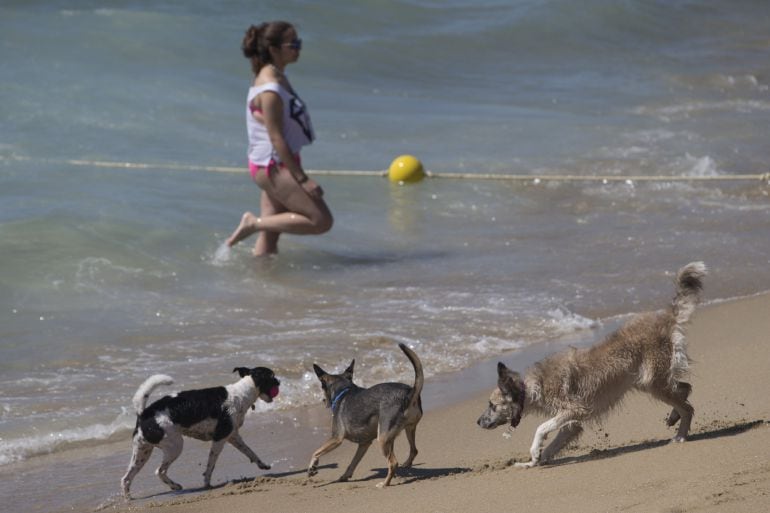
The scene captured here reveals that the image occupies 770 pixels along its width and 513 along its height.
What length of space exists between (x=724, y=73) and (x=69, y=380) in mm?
17934

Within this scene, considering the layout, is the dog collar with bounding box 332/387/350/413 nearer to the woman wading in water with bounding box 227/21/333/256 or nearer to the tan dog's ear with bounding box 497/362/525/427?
the tan dog's ear with bounding box 497/362/525/427

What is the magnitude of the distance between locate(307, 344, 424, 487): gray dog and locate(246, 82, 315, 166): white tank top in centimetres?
436


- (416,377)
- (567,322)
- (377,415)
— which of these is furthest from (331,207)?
(416,377)

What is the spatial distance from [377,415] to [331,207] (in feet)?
25.6

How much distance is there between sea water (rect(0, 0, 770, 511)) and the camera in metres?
8.51

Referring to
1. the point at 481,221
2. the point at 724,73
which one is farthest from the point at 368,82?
the point at 481,221

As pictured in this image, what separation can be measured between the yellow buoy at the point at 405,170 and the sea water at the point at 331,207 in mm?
130

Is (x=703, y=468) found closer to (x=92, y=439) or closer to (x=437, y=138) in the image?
(x=92, y=439)

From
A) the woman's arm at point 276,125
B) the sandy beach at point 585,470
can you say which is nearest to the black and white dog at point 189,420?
the sandy beach at point 585,470

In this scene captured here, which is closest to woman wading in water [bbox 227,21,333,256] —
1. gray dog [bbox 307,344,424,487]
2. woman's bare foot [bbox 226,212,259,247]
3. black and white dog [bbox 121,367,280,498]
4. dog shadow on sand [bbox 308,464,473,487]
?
woman's bare foot [bbox 226,212,259,247]

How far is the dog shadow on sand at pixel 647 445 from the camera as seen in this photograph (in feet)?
19.9

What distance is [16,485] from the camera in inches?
258

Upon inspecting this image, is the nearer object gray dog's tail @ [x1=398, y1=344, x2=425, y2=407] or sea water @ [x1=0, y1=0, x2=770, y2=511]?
gray dog's tail @ [x1=398, y1=344, x2=425, y2=407]

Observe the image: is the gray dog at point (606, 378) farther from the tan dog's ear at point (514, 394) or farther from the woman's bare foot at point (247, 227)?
the woman's bare foot at point (247, 227)
